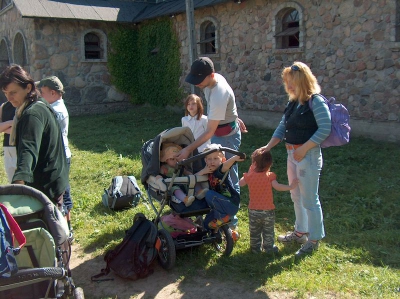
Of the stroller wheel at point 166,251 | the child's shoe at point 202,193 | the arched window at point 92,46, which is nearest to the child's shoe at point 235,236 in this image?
the child's shoe at point 202,193

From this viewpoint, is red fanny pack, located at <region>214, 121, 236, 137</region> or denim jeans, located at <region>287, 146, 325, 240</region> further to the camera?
red fanny pack, located at <region>214, 121, 236, 137</region>

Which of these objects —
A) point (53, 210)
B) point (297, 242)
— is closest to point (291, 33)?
point (297, 242)

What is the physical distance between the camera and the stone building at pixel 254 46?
29.0 ft

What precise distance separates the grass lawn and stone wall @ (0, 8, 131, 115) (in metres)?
6.50

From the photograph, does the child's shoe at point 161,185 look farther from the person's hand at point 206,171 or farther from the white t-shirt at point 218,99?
the white t-shirt at point 218,99

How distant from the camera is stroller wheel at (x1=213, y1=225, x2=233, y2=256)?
421cm

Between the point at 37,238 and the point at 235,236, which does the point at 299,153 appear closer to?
the point at 235,236

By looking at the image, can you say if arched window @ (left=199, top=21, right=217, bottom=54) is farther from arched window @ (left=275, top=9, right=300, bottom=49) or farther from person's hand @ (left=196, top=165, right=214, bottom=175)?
person's hand @ (left=196, top=165, right=214, bottom=175)

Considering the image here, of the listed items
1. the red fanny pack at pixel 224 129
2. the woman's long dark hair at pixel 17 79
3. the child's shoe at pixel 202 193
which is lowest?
the child's shoe at pixel 202 193

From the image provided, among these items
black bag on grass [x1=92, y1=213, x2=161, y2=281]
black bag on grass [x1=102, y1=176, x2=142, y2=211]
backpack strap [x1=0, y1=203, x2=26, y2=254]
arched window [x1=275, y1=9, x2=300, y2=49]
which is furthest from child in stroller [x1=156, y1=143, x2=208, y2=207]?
arched window [x1=275, y1=9, x2=300, y2=49]

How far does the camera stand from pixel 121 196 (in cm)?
568

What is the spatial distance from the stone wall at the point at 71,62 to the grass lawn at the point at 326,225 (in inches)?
256

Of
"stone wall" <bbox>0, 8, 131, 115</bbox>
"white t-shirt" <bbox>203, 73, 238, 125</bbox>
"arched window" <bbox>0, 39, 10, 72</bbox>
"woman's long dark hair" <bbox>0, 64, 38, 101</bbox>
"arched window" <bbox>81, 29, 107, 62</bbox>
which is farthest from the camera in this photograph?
"arched window" <bbox>0, 39, 10, 72</bbox>

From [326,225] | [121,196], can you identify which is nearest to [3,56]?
[121,196]
